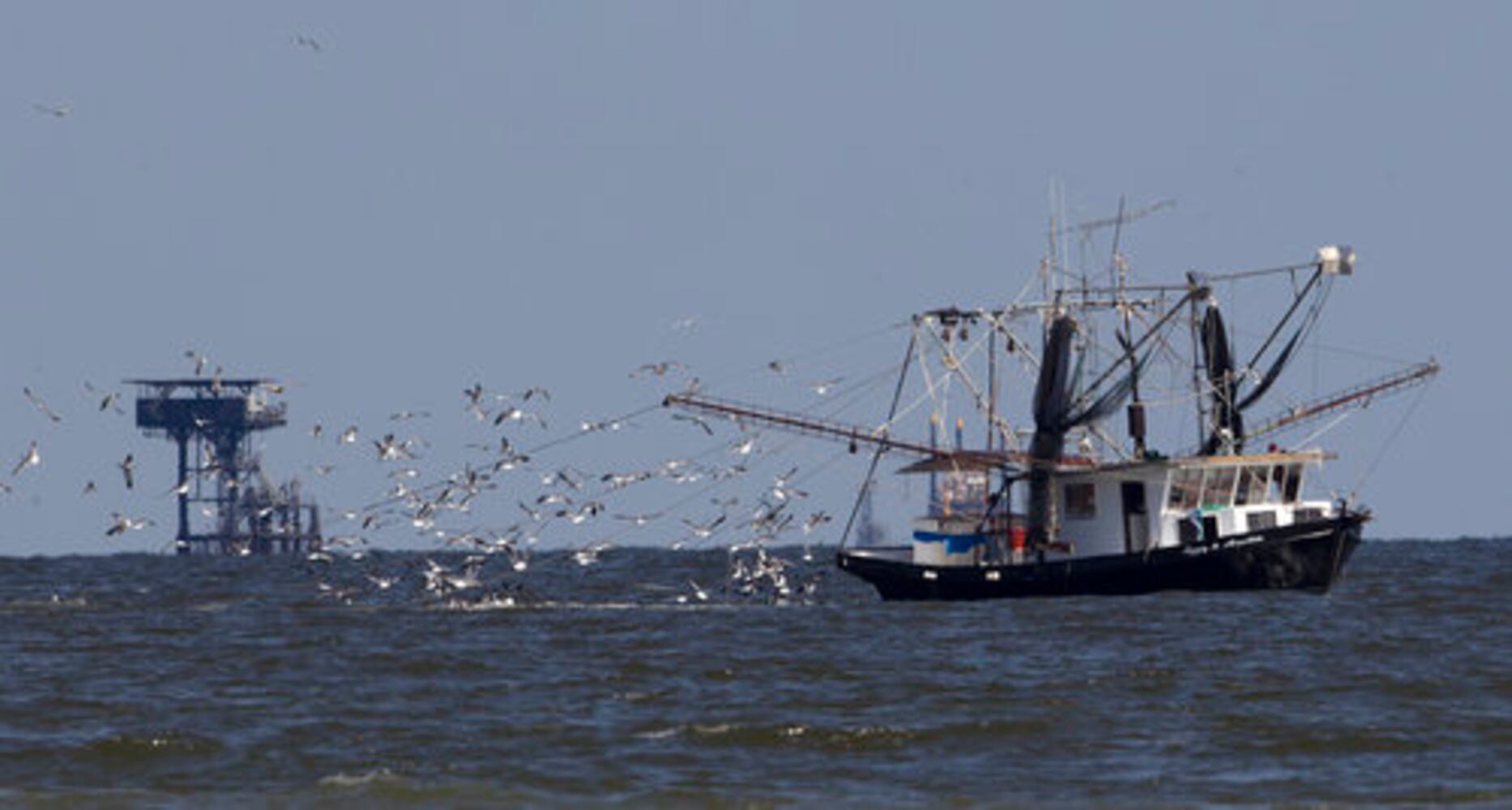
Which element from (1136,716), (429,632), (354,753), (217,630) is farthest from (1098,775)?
(217,630)

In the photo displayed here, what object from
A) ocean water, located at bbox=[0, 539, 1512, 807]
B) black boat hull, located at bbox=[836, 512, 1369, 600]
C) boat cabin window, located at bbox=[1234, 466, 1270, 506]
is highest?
boat cabin window, located at bbox=[1234, 466, 1270, 506]

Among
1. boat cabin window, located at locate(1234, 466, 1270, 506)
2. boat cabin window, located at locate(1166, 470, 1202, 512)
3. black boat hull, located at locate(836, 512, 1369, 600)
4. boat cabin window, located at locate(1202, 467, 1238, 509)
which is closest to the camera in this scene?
black boat hull, located at locate(836, 512, 1369, 600)

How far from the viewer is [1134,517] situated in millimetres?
78375

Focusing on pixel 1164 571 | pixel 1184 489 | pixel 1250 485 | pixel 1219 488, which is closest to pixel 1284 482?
pixel 1250 485

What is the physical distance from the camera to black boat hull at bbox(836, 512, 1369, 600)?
76.9m

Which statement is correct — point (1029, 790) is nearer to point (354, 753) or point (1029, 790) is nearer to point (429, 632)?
point (354, 753)

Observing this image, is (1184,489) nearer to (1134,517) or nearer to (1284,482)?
(1134,517)

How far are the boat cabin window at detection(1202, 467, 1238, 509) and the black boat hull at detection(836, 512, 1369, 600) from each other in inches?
54.0

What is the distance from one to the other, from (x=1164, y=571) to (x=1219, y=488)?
335 centimetres

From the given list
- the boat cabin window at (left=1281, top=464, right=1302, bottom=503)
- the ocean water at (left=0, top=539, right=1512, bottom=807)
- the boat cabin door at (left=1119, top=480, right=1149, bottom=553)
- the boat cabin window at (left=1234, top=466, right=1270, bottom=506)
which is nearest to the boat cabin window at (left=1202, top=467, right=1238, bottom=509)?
the boat cabin window at (left=1234, top=466, right=1270, bottom=506)

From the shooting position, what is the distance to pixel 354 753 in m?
41.5

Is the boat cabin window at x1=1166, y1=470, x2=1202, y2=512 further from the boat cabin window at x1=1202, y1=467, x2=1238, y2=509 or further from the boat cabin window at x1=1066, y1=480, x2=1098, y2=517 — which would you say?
the boat cabin window at x1=1066, y1=480, x2=1098, y2=517

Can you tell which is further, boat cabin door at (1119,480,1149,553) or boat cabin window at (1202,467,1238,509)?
boat cabin window at (1202,467,1238,509)

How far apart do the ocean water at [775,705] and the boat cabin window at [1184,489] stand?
238cm
